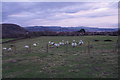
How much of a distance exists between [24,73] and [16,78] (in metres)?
0.65

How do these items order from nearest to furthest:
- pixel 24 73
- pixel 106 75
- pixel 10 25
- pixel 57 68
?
1. pixel 106 75
2. pixel 24 73
3. pixel 57 68
4. pixel 10 25

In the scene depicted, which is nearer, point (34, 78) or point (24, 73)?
point (34, 78)

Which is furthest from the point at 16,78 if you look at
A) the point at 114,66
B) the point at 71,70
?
the point at 114,66

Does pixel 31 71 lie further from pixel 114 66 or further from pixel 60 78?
pixel 114 66

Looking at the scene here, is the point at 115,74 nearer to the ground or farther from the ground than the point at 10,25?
nearer to the ground

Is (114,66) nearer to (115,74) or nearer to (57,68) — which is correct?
(115,74)

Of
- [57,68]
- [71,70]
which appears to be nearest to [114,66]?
[71,70]

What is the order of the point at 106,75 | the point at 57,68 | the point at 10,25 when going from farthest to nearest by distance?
the point at 10,25 < the point at 57,68 < the point at 106,75

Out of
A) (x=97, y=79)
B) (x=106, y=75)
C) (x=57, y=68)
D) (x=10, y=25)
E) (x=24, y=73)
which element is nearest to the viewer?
(x=97, y=79)

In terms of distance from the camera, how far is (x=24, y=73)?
707 cm

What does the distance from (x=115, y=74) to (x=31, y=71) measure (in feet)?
14.3

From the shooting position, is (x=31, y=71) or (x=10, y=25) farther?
(x=10, y=25)

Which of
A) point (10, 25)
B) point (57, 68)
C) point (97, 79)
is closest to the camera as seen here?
point (97, 79)

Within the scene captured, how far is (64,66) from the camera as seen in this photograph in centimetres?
805
